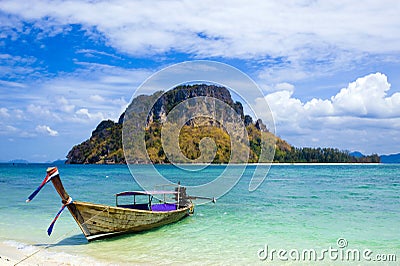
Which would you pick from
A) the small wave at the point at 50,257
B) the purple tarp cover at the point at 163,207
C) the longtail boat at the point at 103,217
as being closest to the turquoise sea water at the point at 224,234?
the small wave at the point at 50,257

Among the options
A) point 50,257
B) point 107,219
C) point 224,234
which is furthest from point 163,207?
point 50,257

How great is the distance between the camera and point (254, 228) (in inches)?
667

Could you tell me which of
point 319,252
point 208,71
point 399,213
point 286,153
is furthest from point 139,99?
point 286,153

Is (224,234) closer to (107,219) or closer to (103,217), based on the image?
(107,219)

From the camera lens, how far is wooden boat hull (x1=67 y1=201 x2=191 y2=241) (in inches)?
508

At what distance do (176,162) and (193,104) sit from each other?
3.57 m

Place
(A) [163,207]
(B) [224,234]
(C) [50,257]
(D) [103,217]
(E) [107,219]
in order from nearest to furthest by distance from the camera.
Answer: (C) [50,257] → (D) [103,217] → (E) [107,219] → (B) [224,234] → (A) [163,207]

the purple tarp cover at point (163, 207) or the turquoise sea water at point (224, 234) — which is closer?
the turquoise sea water at point (224, 234)

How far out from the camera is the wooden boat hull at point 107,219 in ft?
42.3

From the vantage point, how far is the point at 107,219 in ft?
44.1

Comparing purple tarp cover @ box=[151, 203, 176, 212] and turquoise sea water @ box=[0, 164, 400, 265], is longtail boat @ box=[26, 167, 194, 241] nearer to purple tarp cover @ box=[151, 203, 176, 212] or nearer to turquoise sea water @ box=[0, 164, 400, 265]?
turquoise sea water @ box=[0, 164, 400, 265]

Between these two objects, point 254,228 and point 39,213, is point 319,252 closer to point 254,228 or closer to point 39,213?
point 254,228

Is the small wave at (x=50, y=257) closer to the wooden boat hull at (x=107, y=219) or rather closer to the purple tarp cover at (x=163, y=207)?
the wooden boat hull at (x=107, y=219)

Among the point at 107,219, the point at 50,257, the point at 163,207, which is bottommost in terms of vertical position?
the point at 50,257
